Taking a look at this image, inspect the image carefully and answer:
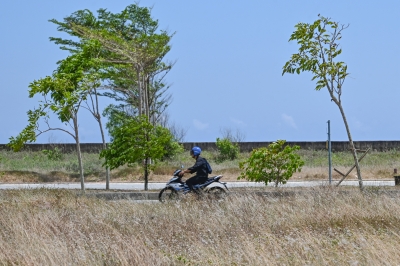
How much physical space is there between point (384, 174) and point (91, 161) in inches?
642

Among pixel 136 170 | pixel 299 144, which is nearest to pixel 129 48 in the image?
pixel 136 170

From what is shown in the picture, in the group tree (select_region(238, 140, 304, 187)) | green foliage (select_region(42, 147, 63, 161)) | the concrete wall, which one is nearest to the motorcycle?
tree (select_region(238, 140, 304, 187))

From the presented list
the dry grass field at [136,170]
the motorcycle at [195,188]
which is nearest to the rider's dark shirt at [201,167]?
the motorcycle at [195,188]

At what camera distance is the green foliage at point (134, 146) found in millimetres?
25500

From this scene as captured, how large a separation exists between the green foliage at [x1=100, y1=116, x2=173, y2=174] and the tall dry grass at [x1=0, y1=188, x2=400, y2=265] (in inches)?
362

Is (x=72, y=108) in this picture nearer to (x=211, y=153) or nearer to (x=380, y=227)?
(x=380, y=227)

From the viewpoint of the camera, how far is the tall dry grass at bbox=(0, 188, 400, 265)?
869cm

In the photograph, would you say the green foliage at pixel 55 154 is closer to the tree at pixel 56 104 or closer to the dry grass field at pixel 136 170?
the dry grass field at pixel 136 170

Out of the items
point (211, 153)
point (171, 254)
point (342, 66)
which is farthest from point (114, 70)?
point (171, 254)

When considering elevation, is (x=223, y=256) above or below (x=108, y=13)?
below

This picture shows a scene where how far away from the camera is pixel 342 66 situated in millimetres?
22094

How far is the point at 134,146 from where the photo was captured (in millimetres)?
25766

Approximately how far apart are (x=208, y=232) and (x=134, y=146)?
15.0 m

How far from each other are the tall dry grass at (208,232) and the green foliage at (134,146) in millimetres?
9193
